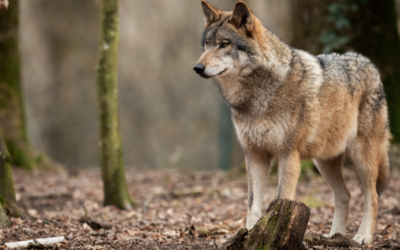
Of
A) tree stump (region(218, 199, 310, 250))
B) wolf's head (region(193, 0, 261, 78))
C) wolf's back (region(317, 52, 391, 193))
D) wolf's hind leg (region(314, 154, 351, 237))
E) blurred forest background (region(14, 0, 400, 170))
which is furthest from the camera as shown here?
blurred forest background (region(14, 0, 400, 170))

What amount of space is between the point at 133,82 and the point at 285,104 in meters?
15.9

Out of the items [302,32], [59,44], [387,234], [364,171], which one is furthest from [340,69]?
[59,44]

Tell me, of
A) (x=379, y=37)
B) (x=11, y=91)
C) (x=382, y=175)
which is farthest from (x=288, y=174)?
(x=11, y=91)

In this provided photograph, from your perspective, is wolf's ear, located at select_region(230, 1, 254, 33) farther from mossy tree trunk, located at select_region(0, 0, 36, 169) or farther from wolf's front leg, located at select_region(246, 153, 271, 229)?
mossy tree trunk, located at select_region(0, 0, 36, 169)

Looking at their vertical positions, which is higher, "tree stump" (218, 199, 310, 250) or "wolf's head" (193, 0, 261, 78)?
"wolf's head" (193, 0, 261, 78)

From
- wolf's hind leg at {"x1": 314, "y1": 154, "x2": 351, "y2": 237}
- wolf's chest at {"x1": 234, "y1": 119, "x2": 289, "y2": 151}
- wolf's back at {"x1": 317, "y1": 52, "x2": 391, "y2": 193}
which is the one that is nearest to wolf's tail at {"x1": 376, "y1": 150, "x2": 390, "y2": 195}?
wolf's back at {"x1": 317, "y1": 52, "x2": 391, "y2": 193}

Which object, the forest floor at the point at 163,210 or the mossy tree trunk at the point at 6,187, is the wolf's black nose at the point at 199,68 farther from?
the mossy tree trunk at the point at 6,187

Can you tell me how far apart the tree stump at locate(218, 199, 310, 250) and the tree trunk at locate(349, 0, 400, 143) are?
5.79 meters

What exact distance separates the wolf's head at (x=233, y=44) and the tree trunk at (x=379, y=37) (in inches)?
181

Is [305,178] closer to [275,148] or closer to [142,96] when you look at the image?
[275,148]

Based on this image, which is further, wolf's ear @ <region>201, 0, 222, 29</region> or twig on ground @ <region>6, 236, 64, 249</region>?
wolf's ear @ <region>201, 0, 222, 29</region>

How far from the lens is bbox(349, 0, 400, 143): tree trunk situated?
766 cm

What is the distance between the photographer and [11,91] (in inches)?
324

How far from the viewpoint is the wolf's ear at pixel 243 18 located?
384 centimetres
